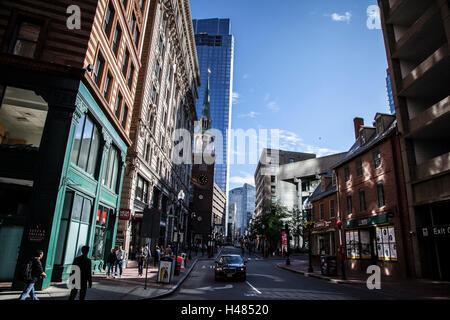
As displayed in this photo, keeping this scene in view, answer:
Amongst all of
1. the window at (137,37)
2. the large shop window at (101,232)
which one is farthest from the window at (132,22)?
the large shop window at (101,232)

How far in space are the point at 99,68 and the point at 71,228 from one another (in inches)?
357

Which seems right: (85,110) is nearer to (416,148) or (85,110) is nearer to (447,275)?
(416,148)

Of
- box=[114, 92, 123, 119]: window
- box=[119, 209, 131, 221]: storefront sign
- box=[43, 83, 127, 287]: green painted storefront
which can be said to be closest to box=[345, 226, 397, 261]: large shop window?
box=[119, 209, 131, 221]: storefront sign

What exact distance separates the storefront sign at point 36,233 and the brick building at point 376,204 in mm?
21666

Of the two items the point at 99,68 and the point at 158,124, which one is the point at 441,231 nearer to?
the point at 99,68

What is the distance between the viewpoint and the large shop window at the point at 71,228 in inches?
500

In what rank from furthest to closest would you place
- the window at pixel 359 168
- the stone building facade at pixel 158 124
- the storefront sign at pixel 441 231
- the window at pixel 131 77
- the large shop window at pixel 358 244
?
the stone building facade at pixel 158 124
the window at pixel 359 168
the large shop window at pixel 358 244
the window at pixel 131 77
the storefront sign at pixel 441 231

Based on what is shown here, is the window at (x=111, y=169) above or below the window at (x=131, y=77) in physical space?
below

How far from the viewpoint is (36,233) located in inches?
423

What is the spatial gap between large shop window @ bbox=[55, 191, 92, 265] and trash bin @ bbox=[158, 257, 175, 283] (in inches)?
171

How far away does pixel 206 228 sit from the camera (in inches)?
4075

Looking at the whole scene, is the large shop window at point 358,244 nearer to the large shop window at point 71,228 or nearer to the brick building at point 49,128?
the brick building at point 49,128

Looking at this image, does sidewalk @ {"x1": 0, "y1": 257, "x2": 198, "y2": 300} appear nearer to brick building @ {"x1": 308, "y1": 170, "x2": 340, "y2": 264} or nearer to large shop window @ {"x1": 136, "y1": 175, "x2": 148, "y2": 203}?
large shop window @ {"x1": 136, "y1": 175, "x2": 148, "y2": 203}
